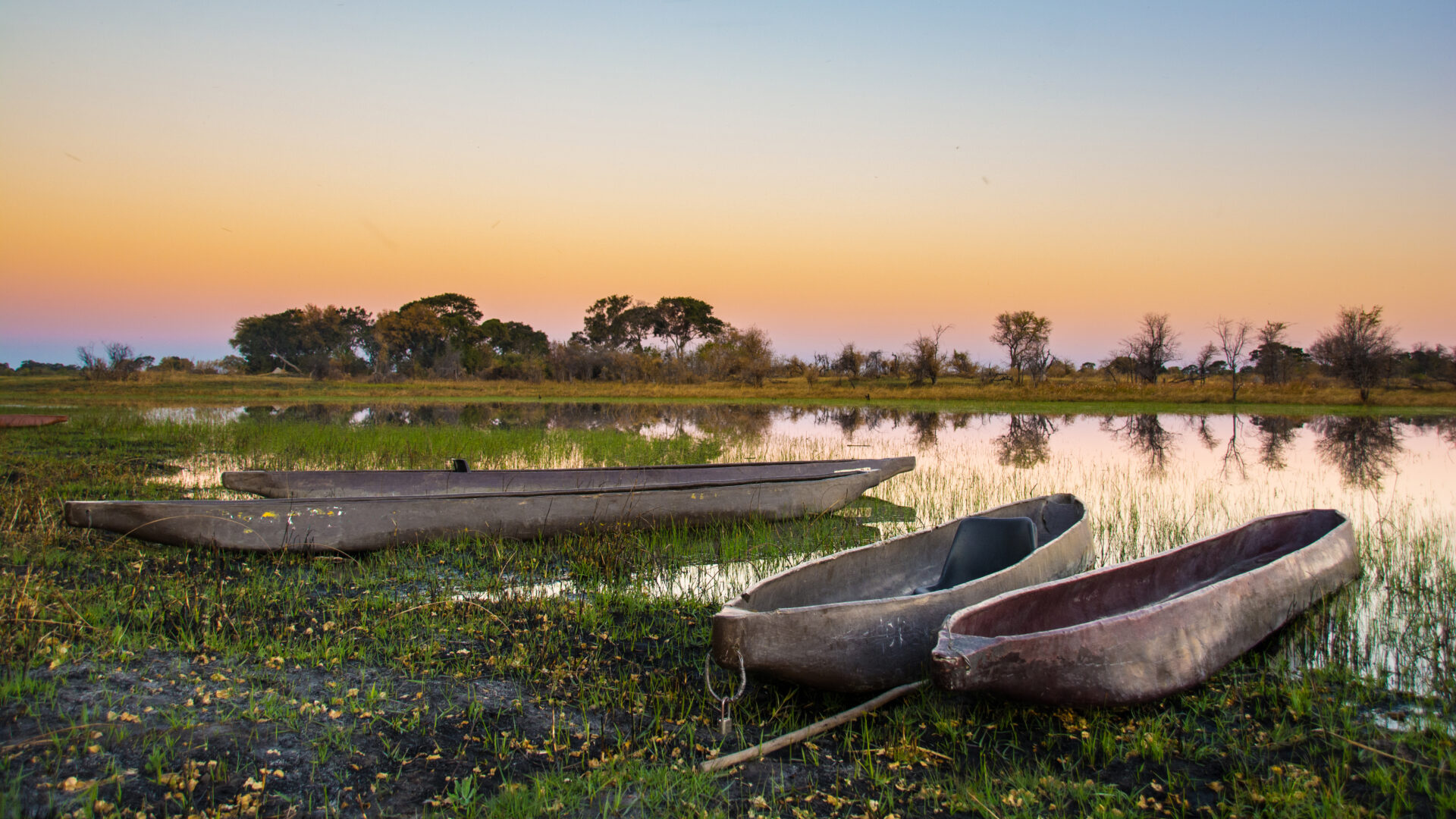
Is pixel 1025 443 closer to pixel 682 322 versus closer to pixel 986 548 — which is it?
pixel 986 548

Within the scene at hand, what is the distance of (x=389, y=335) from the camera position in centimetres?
5644

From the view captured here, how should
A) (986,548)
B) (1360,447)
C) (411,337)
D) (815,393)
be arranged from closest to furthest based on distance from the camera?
(986,548)
(1360,447)
(815,393)
(411,337)

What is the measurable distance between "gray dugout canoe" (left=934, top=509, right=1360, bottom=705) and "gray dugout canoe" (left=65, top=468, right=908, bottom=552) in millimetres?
4254

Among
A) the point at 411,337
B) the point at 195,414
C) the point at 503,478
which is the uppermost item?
the point at 411,337

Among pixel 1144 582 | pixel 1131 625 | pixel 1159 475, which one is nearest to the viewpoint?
pixel 1131 625

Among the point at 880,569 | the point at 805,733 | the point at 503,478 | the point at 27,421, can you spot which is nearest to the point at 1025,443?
the point at 503,478

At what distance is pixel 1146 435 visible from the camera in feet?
72.7

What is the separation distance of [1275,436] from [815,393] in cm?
2691

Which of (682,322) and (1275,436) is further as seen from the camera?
(682,322)

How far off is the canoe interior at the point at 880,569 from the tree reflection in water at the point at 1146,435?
7.86 m

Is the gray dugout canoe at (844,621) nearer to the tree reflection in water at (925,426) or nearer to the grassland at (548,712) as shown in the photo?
the grassland at (548,712)

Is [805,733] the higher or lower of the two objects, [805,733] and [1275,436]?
the lower

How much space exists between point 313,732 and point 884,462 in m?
8.58

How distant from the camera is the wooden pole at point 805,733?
3465mm
